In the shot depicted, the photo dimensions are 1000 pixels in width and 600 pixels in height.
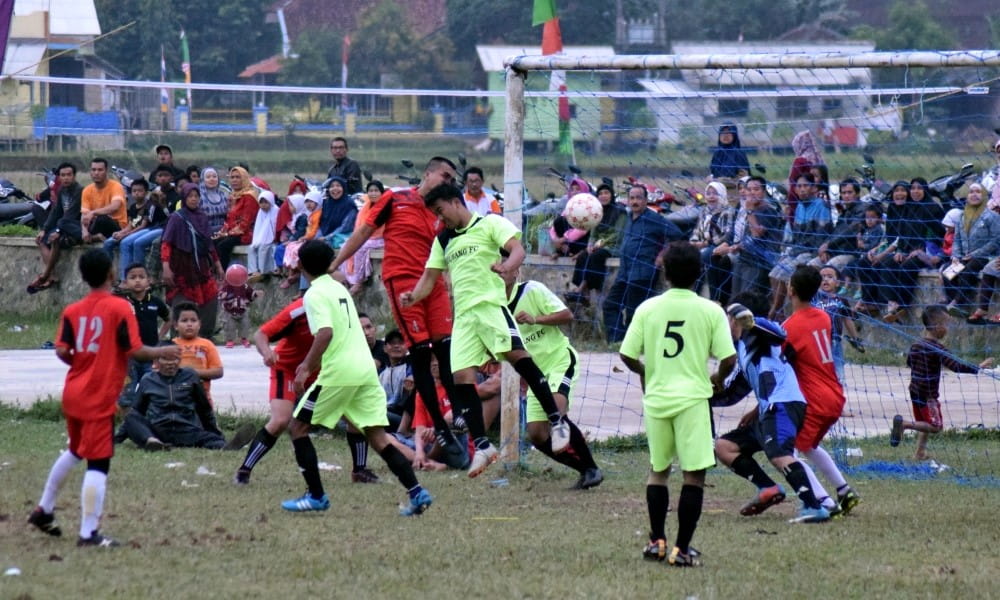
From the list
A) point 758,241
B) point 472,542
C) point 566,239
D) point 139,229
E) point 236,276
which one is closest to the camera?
Answer: point 472,542

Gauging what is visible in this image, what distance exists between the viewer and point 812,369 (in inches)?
368

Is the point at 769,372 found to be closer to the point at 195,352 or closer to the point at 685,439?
the point at 685,439

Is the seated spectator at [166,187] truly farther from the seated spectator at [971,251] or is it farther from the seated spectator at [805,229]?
the seated spectator at [971,251]

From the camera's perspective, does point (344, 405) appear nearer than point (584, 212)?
Yes

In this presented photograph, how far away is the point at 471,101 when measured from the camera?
32.2m

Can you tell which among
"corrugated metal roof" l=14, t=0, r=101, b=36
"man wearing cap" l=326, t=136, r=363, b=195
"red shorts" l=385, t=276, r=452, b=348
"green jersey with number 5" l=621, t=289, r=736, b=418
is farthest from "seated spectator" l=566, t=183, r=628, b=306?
"corrugated metal roof" l=14, t=0, r=101, b=36

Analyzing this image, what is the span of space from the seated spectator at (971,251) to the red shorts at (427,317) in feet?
19.6

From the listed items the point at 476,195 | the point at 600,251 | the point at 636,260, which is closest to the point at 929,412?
the point at 636,260

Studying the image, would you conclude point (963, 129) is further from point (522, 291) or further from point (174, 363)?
point (174, 363)

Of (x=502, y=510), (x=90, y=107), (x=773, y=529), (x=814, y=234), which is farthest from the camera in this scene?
(x=90, y=107)

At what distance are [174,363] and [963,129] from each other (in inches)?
332

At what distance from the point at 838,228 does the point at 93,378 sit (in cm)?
886

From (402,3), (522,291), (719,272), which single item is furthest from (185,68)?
(522,291)

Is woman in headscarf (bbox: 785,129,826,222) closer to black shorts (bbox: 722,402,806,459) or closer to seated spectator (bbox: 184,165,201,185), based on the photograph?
black shorts (bbox: 722,402,806,459)
